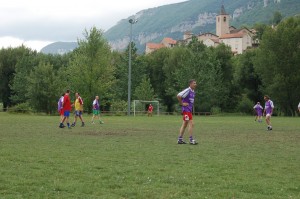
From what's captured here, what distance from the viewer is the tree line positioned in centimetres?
6219

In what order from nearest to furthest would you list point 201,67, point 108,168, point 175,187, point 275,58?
point 175,187 < point 108,168 < point 275,58 < point 201,67

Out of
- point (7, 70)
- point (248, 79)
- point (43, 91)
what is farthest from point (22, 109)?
point (248, 79)

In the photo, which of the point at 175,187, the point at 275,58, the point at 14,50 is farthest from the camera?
the point at 14,50

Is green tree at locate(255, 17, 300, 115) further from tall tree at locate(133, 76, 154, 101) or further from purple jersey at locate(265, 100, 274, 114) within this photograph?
purple jersey at locate(265, 100, 274, 114)

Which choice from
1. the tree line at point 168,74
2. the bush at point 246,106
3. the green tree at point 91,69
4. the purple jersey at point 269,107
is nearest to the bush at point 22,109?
the tree line at point 168,74

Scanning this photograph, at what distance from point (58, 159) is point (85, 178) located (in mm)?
2729

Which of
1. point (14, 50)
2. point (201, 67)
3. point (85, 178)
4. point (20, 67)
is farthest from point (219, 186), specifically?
point (14, 50)

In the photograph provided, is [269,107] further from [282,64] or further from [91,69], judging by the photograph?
[282,64]

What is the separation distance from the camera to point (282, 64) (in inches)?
2746

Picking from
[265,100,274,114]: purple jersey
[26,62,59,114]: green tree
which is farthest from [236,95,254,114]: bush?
[265,100,274,114]: purple jersey

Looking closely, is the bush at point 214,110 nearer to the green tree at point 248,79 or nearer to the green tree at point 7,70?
the green tree at point 248,79

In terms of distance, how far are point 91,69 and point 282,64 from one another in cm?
2933

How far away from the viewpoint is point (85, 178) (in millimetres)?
8969

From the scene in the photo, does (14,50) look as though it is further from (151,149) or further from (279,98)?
(151,149)
